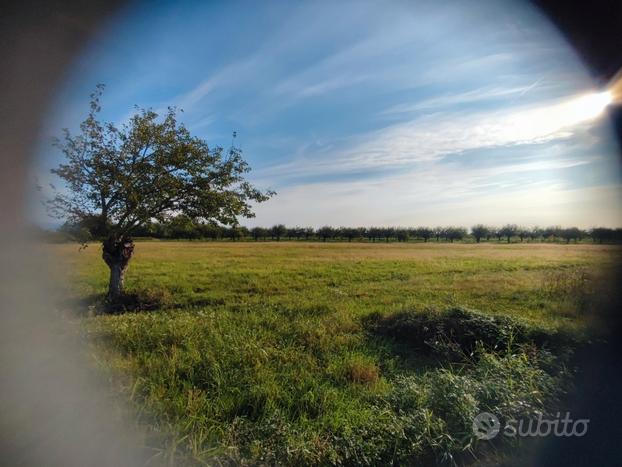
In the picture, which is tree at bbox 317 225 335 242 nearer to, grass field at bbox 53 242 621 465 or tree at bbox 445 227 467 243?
tree at bbox 445 227 467 243

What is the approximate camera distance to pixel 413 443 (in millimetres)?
2986

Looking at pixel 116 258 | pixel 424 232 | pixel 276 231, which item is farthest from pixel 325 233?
pixel 116 258

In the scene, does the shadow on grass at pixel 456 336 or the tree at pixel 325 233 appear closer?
the shadow on grass at pixel 456 336

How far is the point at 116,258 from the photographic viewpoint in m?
11.0

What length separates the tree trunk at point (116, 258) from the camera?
10.8 metres

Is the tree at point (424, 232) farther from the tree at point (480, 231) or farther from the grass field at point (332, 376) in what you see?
the grass field at point (332, 376)

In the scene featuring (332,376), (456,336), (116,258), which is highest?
(116,258)

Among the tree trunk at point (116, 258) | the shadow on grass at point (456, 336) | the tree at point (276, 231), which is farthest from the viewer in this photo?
the tree at point (276, 231)

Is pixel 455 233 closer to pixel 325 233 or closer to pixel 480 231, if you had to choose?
pixel 480 231

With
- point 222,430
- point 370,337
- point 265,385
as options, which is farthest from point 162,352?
point 370,337

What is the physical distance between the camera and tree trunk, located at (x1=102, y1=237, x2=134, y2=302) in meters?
10.8

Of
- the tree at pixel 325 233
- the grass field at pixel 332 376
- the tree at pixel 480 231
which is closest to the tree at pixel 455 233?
the tree at pixel 480 231

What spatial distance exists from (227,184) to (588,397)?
Answer: 10.6 meters

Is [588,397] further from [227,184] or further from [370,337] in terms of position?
[227,184]
